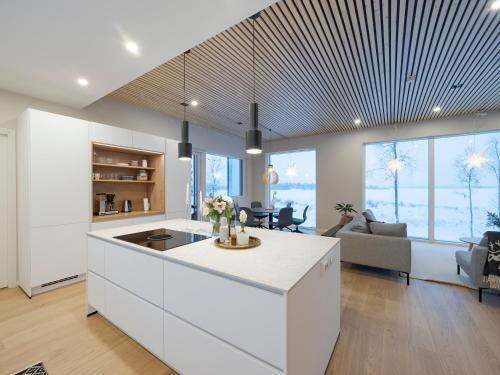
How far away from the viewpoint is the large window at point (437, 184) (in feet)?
15.9

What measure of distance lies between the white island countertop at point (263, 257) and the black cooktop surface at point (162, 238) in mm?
85

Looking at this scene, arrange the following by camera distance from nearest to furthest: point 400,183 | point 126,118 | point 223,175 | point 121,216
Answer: point 121,216 < point 126,118 < point 400,183 < point 223,175

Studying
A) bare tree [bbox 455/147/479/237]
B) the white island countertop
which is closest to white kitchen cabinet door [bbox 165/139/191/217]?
the white island countertop

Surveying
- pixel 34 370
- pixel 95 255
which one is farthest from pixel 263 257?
pixel 34 370

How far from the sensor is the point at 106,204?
143 inches

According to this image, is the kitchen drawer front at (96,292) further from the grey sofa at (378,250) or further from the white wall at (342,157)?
the white wall at (342,157)

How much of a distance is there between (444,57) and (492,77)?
1260 millimetres

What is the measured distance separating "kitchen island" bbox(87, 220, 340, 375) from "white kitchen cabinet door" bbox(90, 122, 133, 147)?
195 cm

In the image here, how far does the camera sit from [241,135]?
676cm

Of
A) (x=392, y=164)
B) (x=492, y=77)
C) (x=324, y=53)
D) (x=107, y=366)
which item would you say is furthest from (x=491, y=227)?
(x=107, y=366)

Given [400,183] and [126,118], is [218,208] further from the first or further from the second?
[400,183]

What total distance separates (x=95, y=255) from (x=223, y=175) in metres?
4.70

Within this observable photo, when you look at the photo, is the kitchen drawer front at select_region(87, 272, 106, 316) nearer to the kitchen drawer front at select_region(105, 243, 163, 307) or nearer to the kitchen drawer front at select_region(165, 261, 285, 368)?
the kitchen drawer front at select_region(105, 243, 163, 307)

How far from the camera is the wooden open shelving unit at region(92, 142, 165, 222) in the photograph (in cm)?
363
